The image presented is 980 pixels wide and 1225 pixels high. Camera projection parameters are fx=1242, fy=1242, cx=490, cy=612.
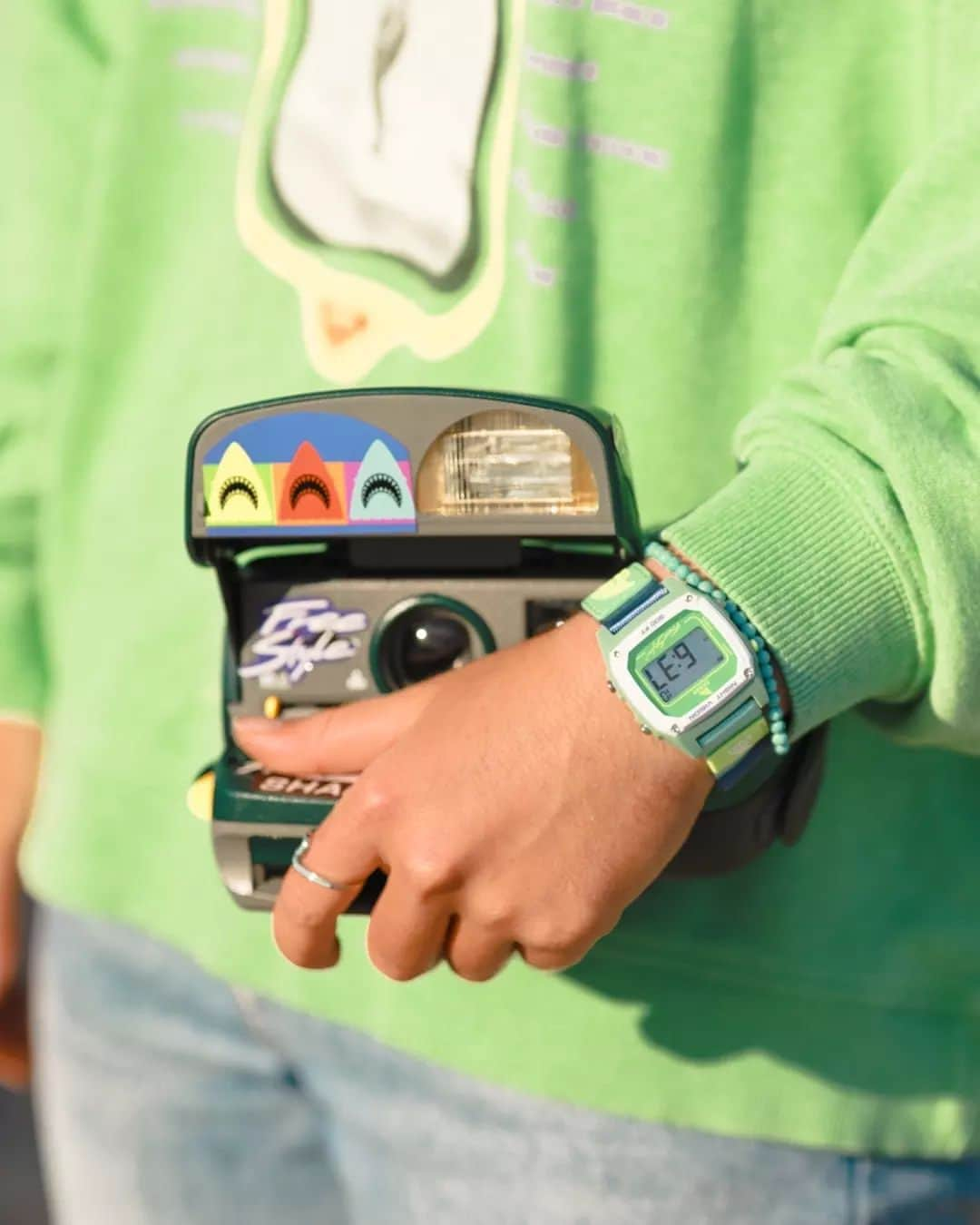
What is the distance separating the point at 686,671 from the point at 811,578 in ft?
0.24

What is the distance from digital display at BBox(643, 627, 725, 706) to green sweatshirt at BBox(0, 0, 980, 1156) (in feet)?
0.10

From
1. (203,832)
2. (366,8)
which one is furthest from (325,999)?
(366,8)

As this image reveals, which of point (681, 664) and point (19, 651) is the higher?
point (681, 664)

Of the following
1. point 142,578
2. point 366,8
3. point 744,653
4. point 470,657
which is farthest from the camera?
point 142,578

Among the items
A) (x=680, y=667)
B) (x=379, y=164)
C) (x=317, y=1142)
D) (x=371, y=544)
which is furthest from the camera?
(x=317, y=1142)

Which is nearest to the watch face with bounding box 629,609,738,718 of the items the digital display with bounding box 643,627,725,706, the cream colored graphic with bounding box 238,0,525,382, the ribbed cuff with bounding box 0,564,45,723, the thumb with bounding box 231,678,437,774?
the digital display with bounding box 643,627,725,706

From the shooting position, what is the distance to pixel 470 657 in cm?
70

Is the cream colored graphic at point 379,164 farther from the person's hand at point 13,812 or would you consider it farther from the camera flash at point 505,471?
the person's hand at point 13,812

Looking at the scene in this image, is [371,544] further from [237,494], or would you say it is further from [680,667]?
[680,667]

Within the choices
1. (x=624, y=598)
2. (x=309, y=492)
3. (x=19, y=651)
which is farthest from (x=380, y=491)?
(x=19, y=651)

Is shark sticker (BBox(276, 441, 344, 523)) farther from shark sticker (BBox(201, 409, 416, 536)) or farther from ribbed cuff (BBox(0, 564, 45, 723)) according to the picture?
ribbed cuff (BBox(0, 564, 45, 723))

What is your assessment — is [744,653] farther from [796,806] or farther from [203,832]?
[203,832]

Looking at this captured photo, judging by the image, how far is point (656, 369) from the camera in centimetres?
75

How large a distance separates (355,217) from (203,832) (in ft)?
1.41
